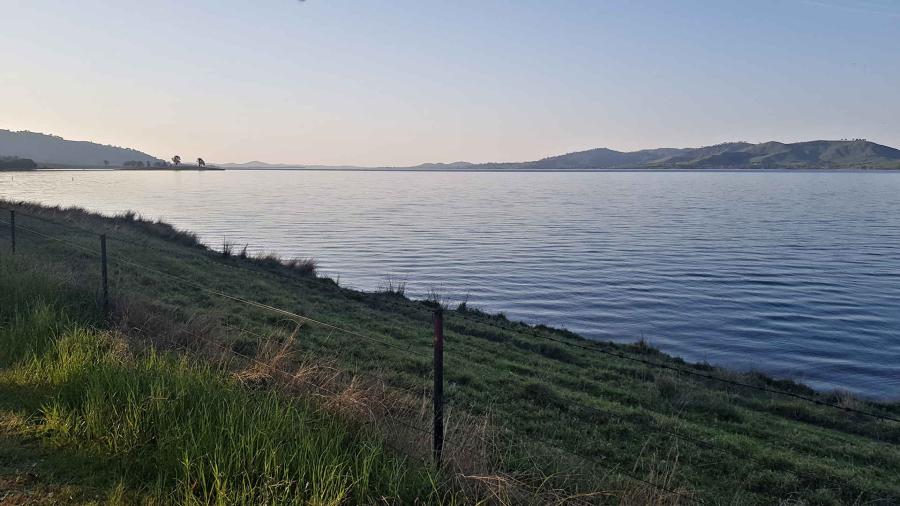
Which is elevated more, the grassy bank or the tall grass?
the tall grass

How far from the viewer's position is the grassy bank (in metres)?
6.99

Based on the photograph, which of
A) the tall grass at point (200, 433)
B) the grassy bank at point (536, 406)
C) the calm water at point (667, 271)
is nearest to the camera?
the tall grass at point (200, 433)

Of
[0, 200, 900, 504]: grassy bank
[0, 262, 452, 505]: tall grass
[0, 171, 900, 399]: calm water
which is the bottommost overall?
[0, 171, 900, 399]: calm water

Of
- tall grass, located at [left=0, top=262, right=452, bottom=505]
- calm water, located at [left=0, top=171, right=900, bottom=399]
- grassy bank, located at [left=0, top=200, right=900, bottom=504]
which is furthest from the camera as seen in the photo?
calm water, located at [left=0, top=171, right=900, bottom=399]

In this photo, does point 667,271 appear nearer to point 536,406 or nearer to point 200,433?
point 536,406

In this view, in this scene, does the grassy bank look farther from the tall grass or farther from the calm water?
the calm water

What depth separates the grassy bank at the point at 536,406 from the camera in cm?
699

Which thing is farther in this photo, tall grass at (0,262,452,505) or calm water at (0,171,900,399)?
calm water at (0,171,900,399)

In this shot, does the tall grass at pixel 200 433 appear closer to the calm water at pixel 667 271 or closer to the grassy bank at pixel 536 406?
the grassy bank at pixel 536 406

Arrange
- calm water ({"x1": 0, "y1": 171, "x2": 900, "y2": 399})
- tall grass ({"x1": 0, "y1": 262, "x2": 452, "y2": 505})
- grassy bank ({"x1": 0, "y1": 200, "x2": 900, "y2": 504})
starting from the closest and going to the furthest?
tall grass ({"x1": 0, "y1": 262, "x2": 452, "y2": 505}), grassy bank ({"x1": 0, "y1": 200, "x2": 900, "y2": 504}), calm water ({"x1": 0, "y1": 171, "x2": 900, "y2": 399})

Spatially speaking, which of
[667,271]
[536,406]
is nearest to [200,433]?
[536,406]

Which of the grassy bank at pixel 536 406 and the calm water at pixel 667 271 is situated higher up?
the grassy bank at pixel 536 406

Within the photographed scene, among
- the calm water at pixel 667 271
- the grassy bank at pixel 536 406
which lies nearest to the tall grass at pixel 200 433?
the grassy bank at pixel 536 406

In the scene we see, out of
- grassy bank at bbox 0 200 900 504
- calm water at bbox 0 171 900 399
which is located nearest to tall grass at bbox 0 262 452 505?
grassy bank at bbox 0 200 900 504
